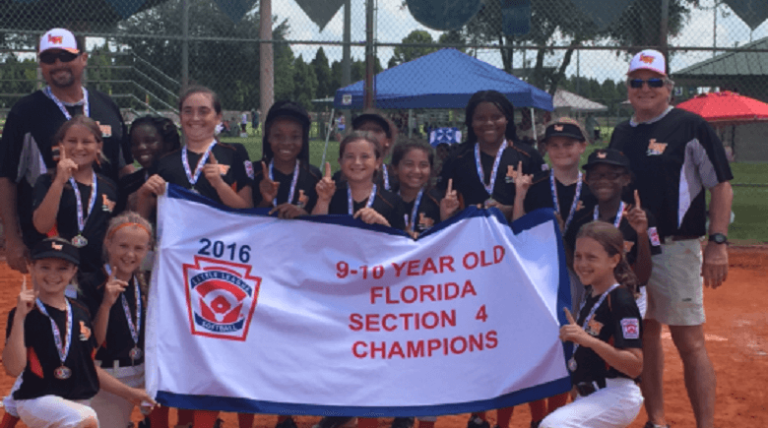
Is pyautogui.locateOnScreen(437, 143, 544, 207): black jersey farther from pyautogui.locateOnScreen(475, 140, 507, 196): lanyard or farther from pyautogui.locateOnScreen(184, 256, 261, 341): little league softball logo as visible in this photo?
pyautogui.locateOnScreen(184, 256, 261, 341): little league softball logo

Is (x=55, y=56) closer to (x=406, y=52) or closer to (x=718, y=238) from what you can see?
(x=718, y=238)

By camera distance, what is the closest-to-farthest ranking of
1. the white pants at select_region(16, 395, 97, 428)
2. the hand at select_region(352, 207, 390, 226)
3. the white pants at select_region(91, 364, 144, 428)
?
the white pants at select_region(16, 395, 97, 428), the white pants at select_region(91, 364, 144, 428), the hand at select_region(352, 207, 390, 226)

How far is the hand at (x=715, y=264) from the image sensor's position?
16.5 feet

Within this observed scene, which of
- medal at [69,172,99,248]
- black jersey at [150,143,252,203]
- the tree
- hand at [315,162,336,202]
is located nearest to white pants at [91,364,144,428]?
medal at [69,172,99,248]

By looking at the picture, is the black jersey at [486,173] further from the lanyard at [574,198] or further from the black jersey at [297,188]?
the black jersey at [297,188]

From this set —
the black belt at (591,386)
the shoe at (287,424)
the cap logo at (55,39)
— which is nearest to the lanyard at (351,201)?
the shoe at (287,424)

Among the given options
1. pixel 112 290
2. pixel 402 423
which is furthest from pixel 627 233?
pixel 112 290

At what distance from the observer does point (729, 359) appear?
691 centimetres

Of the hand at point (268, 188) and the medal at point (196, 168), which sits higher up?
the medal at point (196, 168)

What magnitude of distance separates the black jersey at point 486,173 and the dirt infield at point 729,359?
5.10 ft

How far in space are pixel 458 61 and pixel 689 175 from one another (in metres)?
10.5

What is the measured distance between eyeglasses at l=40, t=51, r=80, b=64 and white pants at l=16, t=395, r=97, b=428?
84.3 inches

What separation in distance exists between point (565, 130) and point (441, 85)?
1012cm

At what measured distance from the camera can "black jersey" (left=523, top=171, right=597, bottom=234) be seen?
4.73 metres
